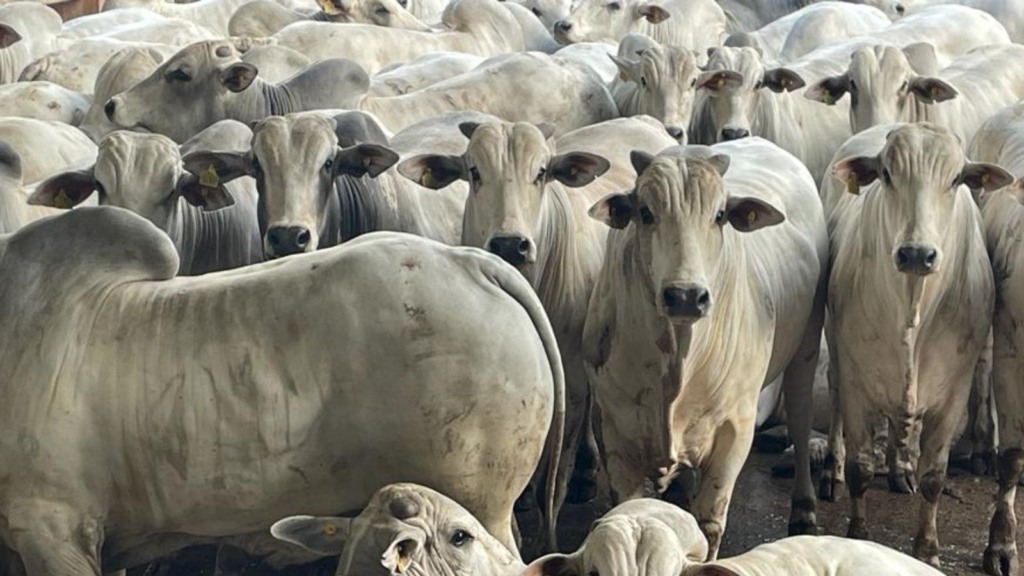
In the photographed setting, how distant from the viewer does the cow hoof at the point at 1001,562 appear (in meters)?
7.45

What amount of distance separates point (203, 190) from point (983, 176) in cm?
304

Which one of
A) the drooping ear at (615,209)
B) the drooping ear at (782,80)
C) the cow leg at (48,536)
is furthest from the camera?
the drooping ear at (782,80)

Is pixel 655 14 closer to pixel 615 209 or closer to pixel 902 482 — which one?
pixel 902 482

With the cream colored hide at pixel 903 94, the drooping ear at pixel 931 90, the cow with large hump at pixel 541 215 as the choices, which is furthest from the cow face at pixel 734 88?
the cow with large hump at pixel 541 215

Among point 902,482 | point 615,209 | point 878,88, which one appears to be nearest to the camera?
point 615,209

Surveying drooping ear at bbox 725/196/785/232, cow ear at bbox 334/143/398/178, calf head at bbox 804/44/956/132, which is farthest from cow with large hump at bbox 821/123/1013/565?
calf head at bbox 804/44/956/132

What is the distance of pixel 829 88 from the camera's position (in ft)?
33.3

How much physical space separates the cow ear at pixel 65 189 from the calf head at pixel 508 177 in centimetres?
124

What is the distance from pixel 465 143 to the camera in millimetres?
8703

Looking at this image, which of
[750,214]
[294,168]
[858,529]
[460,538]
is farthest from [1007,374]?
[460,538]

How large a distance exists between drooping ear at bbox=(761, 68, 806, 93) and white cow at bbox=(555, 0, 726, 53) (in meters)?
3.90

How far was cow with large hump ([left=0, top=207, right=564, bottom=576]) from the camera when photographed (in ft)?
17.9

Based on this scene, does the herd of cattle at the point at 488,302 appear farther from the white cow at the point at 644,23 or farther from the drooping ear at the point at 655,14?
the white cow at the point at 644,23

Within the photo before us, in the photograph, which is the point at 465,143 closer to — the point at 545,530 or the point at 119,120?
the point at 119,120
